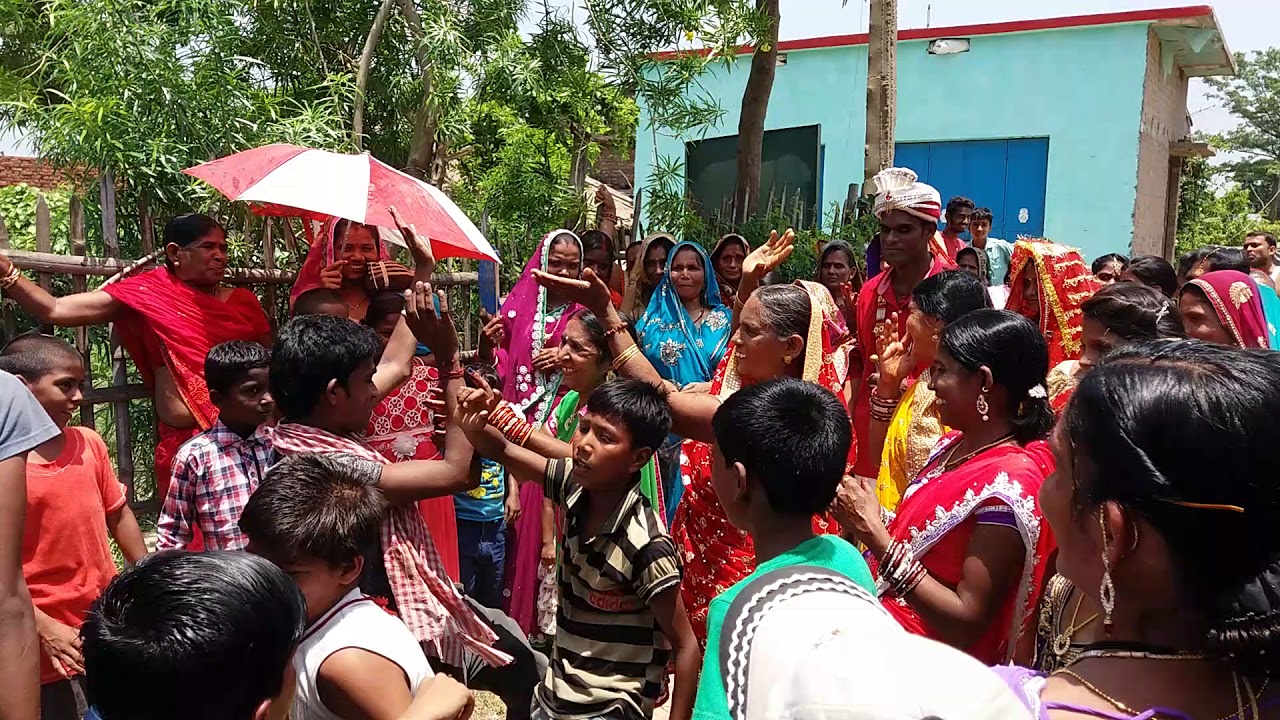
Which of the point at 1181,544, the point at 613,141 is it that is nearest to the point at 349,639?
the point at 1181,544

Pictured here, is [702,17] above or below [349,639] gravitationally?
above

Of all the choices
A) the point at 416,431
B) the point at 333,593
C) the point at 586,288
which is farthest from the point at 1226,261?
the point at 333,593

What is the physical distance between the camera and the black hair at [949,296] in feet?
10.1

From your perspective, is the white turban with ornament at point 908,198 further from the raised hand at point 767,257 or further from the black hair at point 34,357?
the black hair at point 34,357

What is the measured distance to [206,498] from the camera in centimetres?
254

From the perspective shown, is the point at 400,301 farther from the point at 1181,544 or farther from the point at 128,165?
the point at 1181,544

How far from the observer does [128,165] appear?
188 inches

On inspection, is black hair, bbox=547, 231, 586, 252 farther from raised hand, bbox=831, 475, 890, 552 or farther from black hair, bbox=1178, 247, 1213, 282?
black hair, bbox=1178, 247, 1213, 282

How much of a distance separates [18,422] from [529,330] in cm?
319

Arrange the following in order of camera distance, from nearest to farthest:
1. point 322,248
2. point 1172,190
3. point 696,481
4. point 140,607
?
point 140,607, point 696,481, point 322,248, point 1172,190

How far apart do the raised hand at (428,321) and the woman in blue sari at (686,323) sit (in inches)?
93.1

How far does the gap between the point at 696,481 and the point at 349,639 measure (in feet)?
5.12

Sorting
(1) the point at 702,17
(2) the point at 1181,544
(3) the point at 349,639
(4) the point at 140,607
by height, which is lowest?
(3) the point at 349,639

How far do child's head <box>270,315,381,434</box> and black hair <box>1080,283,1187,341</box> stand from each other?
248 centimetres
